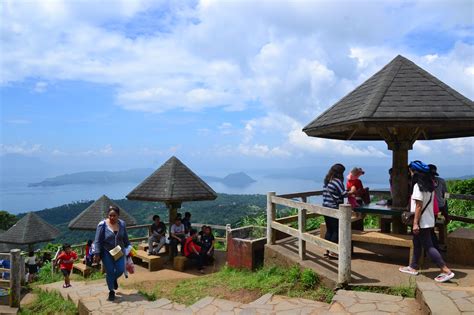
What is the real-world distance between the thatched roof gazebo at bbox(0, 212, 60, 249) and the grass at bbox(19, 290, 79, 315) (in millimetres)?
9532

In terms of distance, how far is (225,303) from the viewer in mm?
5926

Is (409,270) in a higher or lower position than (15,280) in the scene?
higher

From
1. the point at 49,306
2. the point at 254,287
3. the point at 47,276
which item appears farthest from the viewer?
the point at 47,276

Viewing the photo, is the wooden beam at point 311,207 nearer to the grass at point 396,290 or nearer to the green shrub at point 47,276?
the grass at point 396,290

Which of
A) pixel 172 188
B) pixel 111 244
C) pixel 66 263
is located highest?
pixel 172 188

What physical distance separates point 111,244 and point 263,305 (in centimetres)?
280

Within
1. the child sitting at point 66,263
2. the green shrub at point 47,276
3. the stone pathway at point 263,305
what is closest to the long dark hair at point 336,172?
the stone pathway at point 263,305

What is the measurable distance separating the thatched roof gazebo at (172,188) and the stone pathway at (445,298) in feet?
26.3

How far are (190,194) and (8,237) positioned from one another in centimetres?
1166

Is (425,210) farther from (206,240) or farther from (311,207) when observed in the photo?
(206,240)

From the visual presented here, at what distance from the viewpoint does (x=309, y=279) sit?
600 centimetres

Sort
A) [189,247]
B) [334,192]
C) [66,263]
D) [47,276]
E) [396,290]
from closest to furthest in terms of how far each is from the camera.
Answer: [396,290] → [334,192] → [66,263] → [189,247] → [47,276]

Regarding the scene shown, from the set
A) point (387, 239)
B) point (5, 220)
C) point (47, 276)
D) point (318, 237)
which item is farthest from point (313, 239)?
point (5, 220)

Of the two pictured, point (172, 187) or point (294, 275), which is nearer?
point (294, 275)
